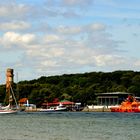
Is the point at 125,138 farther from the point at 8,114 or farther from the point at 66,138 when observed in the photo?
the point at 8,114

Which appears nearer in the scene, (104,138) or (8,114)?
(104,138)

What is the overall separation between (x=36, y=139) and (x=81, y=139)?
5.51m

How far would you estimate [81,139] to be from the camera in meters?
68.9

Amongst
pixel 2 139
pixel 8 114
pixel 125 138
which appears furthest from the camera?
pixel 8 114

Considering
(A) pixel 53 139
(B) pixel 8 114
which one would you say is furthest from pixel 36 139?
(B) pixel 8 114

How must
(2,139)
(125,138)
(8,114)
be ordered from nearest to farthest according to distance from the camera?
(2,139), (125,138), (8,114)

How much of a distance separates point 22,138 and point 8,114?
120780 millimetres

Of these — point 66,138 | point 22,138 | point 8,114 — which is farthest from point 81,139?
point 8,114

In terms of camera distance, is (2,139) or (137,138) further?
(137,138)

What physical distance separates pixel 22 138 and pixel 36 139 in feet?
8.07

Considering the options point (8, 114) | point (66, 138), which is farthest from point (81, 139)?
point (8, 114)

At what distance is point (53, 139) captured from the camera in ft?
225

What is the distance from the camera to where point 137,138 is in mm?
71875

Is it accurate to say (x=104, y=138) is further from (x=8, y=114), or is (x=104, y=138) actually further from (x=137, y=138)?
(x=8, y=114)
